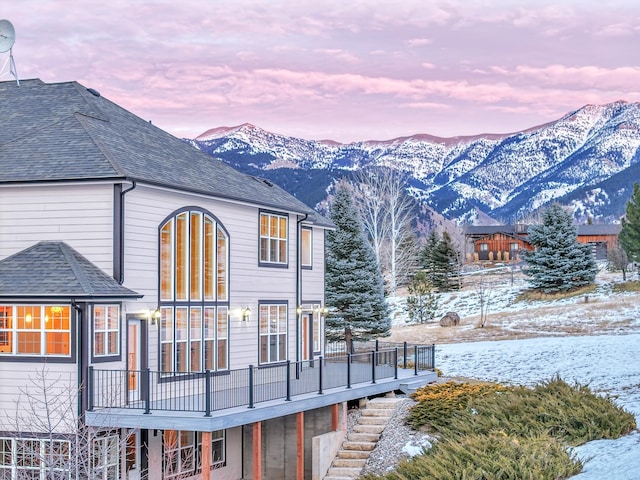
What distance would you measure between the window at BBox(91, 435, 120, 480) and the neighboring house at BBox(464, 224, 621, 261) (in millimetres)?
83140

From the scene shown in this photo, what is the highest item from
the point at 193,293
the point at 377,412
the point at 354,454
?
the point at 193,293

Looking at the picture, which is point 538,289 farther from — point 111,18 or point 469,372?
point 111,18

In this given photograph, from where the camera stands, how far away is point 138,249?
21234mm

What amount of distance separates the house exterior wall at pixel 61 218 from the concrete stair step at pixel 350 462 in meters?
7.86

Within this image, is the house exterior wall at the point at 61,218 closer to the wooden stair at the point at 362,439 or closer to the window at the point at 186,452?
the window at the point at 186,452

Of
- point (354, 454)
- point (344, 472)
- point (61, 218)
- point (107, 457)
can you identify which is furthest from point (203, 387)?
point (61, 218)

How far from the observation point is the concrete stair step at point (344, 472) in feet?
74.9

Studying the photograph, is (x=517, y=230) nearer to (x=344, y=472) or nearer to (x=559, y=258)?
(x=559, y=258)

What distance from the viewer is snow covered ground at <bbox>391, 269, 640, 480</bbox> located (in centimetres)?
1616

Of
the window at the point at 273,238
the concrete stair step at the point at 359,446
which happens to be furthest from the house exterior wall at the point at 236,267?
the concrete stair step at the point at 359,446

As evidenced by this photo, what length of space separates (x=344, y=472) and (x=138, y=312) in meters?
6.62

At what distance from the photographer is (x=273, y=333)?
89.7 ft

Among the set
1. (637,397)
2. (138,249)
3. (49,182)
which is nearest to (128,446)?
(138,249)

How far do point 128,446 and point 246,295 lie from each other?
6.37 metres
